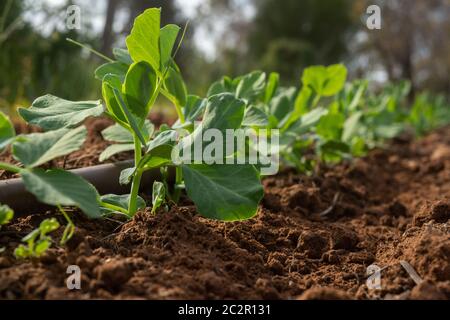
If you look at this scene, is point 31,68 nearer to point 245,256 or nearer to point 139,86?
point 139,86

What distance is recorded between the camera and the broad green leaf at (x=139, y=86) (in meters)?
1.30

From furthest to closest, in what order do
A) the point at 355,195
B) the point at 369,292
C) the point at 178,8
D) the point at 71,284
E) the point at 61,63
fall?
the point at 178,8
the point at 61,63
the point at 355,195
the point at 369,292
the point at 71,284

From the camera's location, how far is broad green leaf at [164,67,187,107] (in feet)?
5.29

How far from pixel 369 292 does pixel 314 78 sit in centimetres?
139

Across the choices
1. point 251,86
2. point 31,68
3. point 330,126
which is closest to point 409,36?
point 31,68

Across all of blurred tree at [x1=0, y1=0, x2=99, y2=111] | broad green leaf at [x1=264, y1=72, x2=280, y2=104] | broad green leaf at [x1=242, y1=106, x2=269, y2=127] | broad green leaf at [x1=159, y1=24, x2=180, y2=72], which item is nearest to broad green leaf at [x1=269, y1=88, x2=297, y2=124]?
broad green leaf at [x1=264, y1=72, x2=280, y2=104]

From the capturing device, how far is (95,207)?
102 centimetres

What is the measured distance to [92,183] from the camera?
150cm

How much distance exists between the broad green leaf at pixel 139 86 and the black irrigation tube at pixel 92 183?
0.28 metres

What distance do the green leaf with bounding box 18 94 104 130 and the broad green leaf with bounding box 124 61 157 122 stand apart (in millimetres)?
89

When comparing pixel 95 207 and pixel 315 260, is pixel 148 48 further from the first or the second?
pixel 315 260

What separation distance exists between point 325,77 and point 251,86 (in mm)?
Result: 555

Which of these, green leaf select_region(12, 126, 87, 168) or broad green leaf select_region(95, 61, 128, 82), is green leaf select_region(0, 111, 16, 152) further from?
broad green leaf select_region(95, 61, 128, 82)
